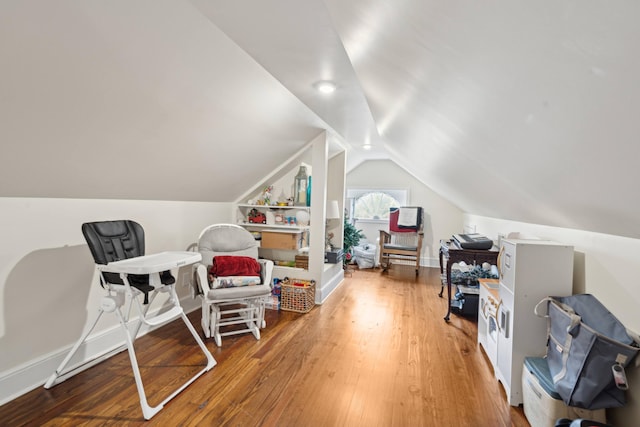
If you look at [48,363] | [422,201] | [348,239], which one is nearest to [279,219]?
[348,239]

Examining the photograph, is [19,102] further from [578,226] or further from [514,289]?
[578,226]

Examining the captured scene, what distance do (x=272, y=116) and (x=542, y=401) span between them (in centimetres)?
266

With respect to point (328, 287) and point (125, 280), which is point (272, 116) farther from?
point (328, 287)

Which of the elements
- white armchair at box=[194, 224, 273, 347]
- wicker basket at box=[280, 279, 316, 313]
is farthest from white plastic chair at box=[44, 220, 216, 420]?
wicker basket at box=[280, 279, 316, 313]

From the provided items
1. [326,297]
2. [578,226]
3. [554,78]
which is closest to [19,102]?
[554,78]

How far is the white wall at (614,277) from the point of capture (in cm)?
140

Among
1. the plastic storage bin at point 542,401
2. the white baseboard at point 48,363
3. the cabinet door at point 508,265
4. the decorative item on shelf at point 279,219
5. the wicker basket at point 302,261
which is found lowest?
the white baseboard at point 48,363

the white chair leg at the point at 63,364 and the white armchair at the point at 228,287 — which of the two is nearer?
the white chair leg at the point at 63,364

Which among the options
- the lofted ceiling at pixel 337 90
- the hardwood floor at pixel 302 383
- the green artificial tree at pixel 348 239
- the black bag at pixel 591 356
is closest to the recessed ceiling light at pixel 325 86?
the lofted ceiling at pixel 337 90

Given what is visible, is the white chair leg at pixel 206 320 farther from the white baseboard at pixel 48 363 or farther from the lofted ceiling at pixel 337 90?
the lofted ceiling at pixel 337 90

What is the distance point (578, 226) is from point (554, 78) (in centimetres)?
150

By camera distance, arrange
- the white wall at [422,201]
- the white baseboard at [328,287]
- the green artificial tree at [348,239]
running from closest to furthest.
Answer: the white baseboard at [328,287]
the green artificial tree at [348,239]
the white wall at [422,201]

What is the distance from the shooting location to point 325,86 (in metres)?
2.28

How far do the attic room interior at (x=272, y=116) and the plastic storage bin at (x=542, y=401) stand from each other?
0.13m
